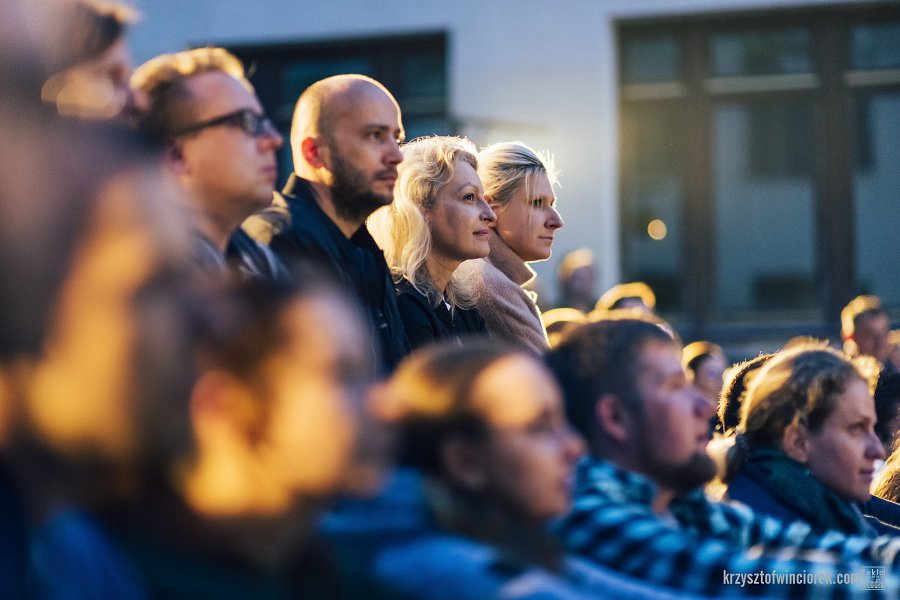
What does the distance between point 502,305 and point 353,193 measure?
861 millimetres

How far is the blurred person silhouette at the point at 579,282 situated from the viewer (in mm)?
9984

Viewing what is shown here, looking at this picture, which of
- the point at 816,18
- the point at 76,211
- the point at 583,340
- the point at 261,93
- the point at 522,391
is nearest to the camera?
the point at 76,211

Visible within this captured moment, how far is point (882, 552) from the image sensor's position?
3.08 metres

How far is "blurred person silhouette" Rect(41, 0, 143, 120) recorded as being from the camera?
8.63ft

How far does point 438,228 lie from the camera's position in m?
4.80

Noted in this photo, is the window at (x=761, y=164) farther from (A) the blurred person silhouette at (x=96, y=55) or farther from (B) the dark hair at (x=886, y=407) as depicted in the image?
(A) the blurred person silhouette at (x=96, y=55)

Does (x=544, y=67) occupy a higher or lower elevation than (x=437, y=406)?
higher

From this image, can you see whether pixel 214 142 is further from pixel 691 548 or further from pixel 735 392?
pixel 735 392

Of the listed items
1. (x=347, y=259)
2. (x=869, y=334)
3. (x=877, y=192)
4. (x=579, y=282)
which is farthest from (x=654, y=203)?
(x=347, y=259)

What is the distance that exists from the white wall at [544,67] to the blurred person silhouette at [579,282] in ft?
4.18

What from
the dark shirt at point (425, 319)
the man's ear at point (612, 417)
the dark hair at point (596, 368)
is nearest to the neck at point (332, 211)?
the dark shirt at point (425, 319)

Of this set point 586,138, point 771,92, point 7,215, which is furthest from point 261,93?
point 7,215

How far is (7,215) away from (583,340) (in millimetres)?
1408

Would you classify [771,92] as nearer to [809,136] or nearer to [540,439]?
[809,136]
